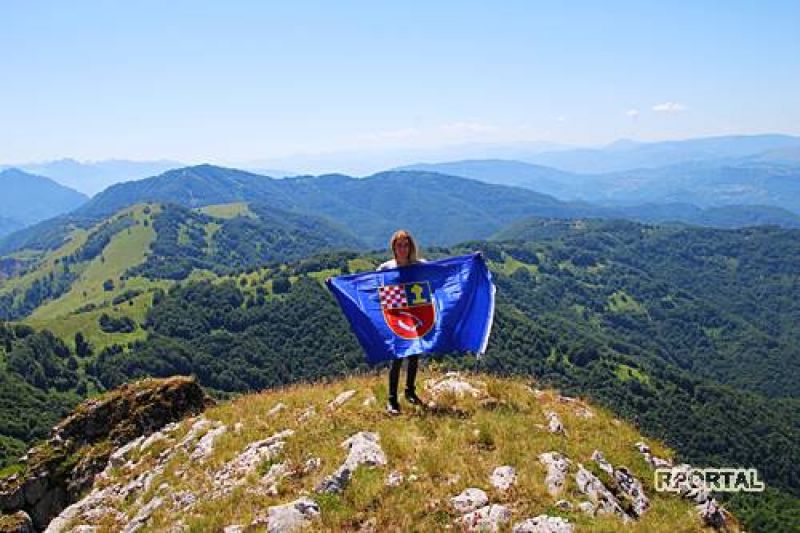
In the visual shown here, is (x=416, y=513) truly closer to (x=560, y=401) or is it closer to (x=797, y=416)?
(x=560, y=401)

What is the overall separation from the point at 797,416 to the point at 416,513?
221331 mm

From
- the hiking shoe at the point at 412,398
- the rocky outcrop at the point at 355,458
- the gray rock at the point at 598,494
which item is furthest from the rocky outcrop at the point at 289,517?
the hiking shoe at the point at 412,398

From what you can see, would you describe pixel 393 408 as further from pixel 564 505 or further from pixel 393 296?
pixel 564 505

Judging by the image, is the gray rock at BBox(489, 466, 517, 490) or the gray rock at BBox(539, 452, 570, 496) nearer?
the gray rock at BBox(539, 452, 570, 496)

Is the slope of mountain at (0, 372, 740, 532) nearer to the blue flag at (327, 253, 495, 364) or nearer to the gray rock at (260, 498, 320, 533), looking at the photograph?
the gray rock at (260, 498, 320, 533)

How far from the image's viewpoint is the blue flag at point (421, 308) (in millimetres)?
16359

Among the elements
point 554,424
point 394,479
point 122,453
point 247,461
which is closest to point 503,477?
point 394,479

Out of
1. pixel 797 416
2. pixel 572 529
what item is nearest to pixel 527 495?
pixel 572 529

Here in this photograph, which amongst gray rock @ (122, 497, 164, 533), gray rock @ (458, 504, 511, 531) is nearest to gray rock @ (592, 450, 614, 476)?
gray rock @ (458, 504, 511, 531)

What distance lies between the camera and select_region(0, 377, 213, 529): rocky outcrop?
17.9m

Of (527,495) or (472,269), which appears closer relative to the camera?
(527,495)

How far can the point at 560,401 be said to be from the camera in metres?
16.5

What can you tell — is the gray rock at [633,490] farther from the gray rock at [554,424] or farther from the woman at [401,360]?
the woman at [401,360]

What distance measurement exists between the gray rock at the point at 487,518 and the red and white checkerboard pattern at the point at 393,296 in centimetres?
699
